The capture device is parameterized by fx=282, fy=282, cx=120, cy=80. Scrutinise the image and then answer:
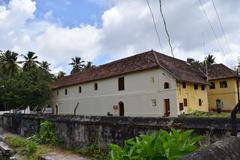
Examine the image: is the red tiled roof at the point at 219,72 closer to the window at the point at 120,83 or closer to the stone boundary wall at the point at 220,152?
the window at the point at 120,83

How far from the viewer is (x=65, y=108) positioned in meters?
41.8

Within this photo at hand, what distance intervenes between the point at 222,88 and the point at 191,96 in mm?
8042

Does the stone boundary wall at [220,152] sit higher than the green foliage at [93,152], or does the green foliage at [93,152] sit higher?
the stone boundary wall at [220,152]

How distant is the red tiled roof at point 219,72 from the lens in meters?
35.0

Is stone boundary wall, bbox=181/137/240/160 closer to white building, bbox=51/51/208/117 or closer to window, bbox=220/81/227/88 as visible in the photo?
white building, bbox=51/51/208/117

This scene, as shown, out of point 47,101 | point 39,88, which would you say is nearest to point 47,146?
point 39,88

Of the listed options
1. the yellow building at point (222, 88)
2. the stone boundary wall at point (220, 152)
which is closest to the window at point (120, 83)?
the yellow building at point (222, 88)

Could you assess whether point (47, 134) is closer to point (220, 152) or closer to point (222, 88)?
point (220, 152)

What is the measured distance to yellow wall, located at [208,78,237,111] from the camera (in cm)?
3422

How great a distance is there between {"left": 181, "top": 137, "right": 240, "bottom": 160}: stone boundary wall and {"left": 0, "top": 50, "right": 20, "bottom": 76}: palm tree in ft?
162

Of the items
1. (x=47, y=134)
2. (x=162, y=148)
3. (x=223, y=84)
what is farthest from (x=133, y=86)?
(x=162, y=148)

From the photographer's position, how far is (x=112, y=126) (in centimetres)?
774

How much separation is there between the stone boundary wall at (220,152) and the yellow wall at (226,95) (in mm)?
34287

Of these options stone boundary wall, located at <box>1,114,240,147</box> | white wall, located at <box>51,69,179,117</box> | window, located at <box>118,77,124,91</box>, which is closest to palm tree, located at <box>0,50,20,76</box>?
white wall, located at <box>51,69,179,117</box>
